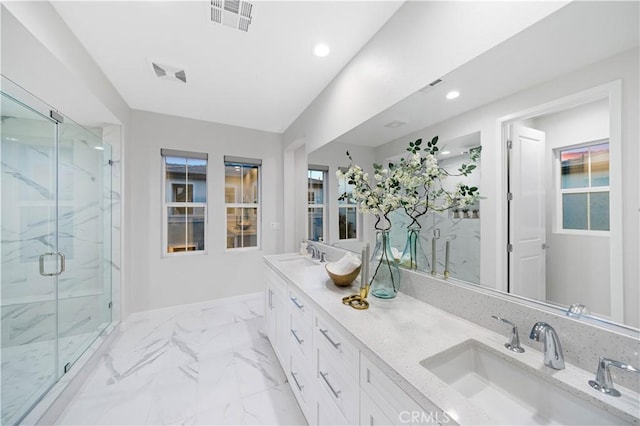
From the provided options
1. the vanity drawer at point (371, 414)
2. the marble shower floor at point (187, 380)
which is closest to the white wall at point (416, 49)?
the vanity drawer at point (371, 414)

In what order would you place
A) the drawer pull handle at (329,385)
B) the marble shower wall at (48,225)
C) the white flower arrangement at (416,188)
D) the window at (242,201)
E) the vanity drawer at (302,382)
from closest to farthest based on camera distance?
1. the drawer pull handle at (329,385)
2. the white flower arrangement at (416,188)
3. the vanity drawer at (302,382)
4. the marble shower wall at (48,225)
5. the window at (242,201)

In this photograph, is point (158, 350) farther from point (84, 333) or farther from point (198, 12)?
point (198, 12)

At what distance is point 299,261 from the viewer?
250 centimetres

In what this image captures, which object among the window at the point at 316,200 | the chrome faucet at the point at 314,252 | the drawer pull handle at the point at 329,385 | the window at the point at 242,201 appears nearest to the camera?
the drawer pull handle at the point at 329,385

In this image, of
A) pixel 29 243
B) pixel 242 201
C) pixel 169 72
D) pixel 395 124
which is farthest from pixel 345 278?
pixel 29 243

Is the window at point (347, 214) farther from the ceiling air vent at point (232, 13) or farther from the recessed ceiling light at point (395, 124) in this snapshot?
the ceiling air vent at point (232, 13)

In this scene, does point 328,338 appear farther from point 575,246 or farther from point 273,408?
point 575,246

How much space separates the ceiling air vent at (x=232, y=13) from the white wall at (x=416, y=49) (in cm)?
86

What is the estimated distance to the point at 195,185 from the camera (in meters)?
3.25

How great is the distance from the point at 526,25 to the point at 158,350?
134 inches

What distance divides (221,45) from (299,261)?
2.03 m

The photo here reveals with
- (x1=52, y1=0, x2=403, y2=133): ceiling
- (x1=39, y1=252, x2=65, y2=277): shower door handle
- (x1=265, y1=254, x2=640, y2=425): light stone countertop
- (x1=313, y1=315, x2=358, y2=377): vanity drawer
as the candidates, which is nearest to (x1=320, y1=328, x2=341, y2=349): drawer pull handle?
(x1=313, y1=315, x2=358, y2=377): vanity drawer

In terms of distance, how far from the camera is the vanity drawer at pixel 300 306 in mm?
1385

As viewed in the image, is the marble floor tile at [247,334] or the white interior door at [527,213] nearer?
the white interior door at [527,213]
